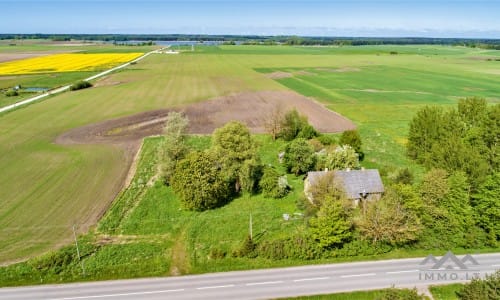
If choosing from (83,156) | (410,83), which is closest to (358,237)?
(83,156)

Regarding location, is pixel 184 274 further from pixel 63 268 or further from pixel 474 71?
pixel 474 71

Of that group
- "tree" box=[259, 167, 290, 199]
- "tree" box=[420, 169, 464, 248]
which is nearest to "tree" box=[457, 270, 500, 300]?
"tree" box=[420, 169, 464, 248]

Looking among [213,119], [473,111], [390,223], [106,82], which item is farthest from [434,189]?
[106,82]

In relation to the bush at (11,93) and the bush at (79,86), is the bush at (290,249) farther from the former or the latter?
the bush at (11,93)

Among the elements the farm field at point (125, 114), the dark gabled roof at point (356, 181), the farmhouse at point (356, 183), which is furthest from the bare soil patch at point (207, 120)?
the dark gabled roof at point (356, 181)

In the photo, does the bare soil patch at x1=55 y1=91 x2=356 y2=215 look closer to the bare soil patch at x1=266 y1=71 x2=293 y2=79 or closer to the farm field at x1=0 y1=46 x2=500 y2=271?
the farm field at x1=0 y1=46 x2=500 y2=271
